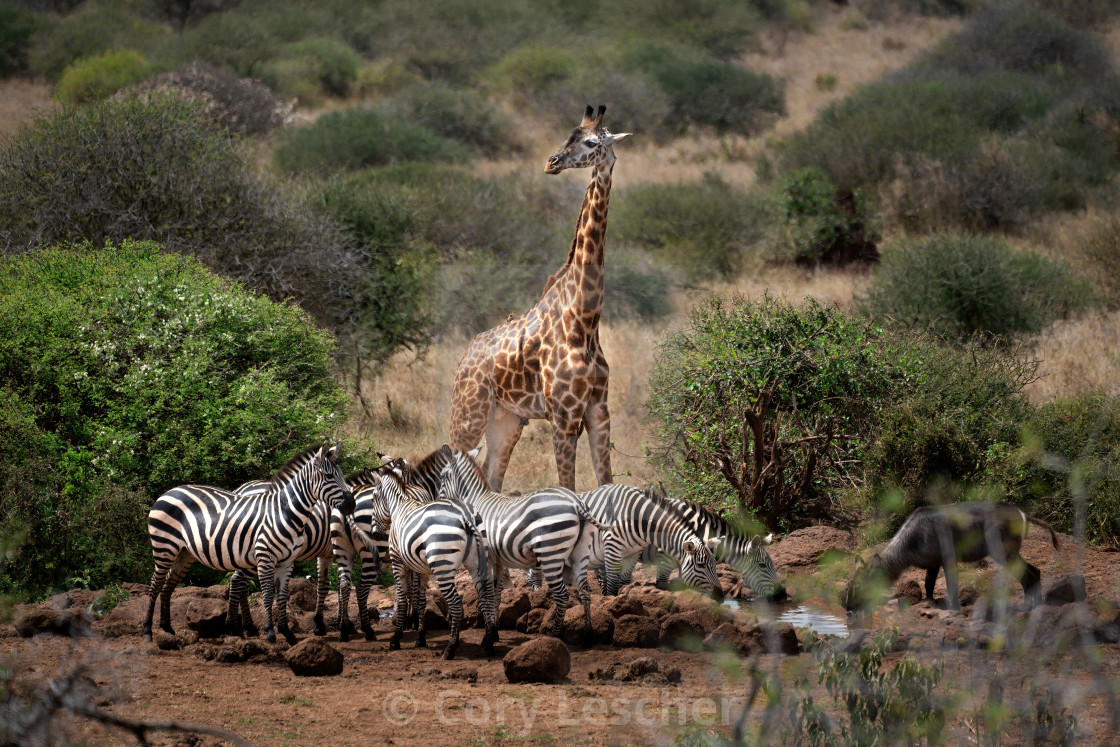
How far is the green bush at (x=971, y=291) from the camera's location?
17.1 metres

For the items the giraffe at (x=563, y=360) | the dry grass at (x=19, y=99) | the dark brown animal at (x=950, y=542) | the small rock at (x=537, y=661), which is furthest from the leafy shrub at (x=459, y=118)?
the small rock at (x=537, y=661)

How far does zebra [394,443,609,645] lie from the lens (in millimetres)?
7609

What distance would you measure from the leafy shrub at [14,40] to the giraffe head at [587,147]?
108 feet

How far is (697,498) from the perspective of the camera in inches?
448

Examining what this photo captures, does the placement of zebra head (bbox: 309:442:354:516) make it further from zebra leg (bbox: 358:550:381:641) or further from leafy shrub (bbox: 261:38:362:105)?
leafy shrub (bbox: 261:38:362:105)

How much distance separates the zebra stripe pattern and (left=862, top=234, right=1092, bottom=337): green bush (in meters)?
9.22

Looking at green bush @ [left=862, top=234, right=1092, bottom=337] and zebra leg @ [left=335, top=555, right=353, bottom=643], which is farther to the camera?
green bush @ [left=862, top=234, right=1092, bottom=337]

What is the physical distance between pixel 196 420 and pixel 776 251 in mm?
15175

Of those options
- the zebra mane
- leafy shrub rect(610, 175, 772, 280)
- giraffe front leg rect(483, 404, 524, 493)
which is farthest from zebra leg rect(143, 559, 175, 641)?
leafy shrub rect(610, 175, 772, 280)

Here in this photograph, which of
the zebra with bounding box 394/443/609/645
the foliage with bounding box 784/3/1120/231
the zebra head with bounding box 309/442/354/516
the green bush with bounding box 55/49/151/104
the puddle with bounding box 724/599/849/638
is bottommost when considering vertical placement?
the puddle with bounding box 724/599/849/638

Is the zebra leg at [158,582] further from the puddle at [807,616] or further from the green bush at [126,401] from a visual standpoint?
the puddle at [807,616]

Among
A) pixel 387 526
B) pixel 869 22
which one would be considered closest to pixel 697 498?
pixel 387 526

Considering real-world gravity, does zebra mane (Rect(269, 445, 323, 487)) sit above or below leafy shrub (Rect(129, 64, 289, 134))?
below

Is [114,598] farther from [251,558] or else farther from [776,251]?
[776,251]
